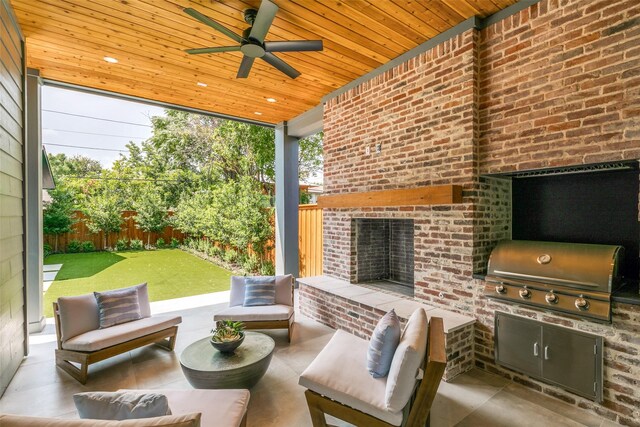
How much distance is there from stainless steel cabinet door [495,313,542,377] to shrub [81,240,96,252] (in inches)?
540

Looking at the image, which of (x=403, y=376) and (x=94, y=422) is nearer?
(x=94, y=422)

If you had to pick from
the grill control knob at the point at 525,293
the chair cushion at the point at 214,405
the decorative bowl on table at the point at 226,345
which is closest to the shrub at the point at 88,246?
the decorative bowl on table at the point at 226,345

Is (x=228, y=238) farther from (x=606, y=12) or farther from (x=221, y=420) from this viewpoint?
(x=606, y=12)

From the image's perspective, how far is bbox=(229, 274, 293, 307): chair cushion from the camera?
13.4ft

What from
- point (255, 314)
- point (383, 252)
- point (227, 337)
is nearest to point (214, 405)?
point (227, 337)

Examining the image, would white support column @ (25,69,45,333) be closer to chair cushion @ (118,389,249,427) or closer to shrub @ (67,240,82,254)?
chair cushion @ (118,389,249,427)

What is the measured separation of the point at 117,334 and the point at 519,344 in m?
3.87

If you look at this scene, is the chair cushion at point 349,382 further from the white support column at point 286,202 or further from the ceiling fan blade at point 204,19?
the white support column at point 286,202

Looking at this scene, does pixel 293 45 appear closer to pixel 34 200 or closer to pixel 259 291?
pixel 259 291

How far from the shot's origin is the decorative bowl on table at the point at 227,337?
266cm

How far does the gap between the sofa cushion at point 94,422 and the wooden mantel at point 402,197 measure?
281 cm

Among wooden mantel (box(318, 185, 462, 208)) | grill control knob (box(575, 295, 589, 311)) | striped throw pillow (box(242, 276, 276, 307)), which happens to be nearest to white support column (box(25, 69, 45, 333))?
striped throw pillow (box(242, 276, 276, 307))

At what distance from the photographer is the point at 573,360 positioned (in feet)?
7.92

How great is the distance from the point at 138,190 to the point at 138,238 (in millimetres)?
2141
